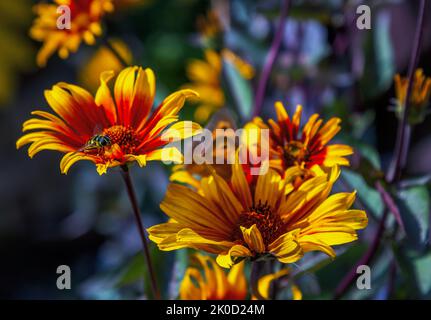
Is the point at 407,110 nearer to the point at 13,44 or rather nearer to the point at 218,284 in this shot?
the point at 218,284

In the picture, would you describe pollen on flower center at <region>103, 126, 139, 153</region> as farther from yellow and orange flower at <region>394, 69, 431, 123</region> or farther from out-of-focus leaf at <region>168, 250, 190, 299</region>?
yellow and orange flower at <region>394, 69, 431, 123</region>

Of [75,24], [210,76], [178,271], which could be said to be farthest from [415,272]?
[210,76]

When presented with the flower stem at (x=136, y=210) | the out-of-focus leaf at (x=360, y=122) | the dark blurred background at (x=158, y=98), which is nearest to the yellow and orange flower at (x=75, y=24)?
the dark blurred background at (x=158, y=98)

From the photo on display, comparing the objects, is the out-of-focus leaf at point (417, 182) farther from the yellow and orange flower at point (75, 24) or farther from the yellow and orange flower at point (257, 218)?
the yellow and orange flower at point (75, 24)

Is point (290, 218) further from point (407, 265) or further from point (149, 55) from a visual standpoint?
point (149, 55)

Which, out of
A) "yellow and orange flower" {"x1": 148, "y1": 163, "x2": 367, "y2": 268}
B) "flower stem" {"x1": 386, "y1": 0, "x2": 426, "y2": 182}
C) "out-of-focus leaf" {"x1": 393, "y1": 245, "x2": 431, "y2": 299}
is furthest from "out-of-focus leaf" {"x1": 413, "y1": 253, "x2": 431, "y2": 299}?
"yellow and orange flower" {"x1": 148, "y1": 163, "x2": 367, "y2": 268}
